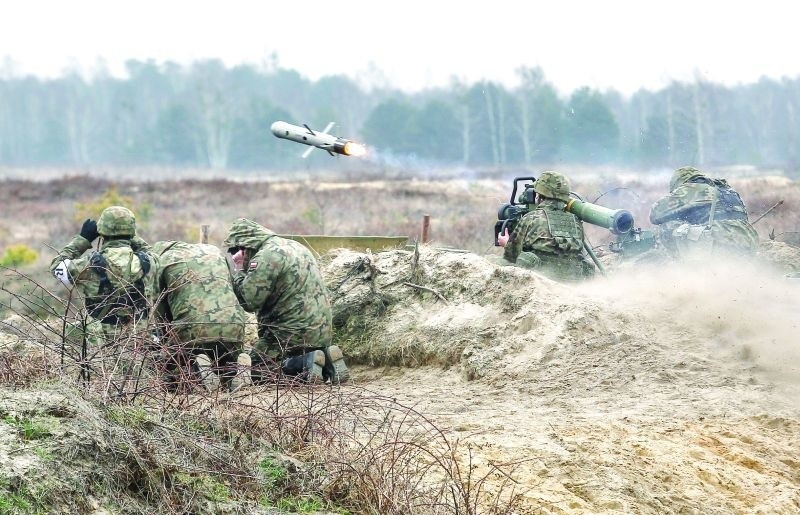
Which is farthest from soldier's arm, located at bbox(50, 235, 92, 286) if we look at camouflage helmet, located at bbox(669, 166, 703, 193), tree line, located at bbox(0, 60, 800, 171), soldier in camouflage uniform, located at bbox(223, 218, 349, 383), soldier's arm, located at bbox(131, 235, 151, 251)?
tree line, located at bbox(0, 60, 800, 171)

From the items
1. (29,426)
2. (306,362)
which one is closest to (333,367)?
(306,362)

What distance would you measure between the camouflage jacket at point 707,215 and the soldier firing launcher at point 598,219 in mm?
286

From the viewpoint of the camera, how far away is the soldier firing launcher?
12172mm

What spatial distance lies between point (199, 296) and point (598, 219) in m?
4.91

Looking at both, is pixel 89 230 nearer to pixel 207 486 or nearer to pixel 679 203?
pixel 207 486

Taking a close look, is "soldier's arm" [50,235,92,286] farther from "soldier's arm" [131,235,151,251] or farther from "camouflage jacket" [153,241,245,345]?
"camouflage jacket" [153,241,245,345]

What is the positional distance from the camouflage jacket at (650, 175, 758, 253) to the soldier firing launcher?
286 mm

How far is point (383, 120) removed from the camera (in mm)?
42281

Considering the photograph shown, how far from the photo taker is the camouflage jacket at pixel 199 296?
932 cm

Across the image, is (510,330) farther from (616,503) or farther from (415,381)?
(616,503)

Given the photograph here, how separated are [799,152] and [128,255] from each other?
2334 centimetres

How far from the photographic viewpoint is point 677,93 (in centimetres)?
2998

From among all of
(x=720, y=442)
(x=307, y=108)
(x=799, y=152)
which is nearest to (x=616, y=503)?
(x=720, y=442)

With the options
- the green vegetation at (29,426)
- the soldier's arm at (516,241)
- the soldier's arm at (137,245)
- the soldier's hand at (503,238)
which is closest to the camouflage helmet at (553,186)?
the soldier's arm at (516,241)
